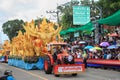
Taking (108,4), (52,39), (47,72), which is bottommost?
(47,72)

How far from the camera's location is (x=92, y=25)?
126 ft

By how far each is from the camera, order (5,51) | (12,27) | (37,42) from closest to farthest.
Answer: (37,42) < (5,51) < (12,27)

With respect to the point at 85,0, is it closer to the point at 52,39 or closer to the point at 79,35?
the point at 79,35

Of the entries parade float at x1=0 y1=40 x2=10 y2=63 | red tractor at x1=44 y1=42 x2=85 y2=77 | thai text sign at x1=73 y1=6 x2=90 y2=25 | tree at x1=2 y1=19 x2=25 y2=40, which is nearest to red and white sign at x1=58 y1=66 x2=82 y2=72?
red tractor at x1=44 y1=42 x2=85 y2=77

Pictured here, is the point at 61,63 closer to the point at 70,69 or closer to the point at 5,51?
the point at 70,69

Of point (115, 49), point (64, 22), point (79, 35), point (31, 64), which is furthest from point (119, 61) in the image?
point (64, 22)

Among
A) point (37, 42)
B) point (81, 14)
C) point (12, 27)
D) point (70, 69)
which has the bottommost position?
point (70, 69)

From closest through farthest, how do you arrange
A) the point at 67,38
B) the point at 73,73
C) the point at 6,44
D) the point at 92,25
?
1. the point at 73,73
2. the point at 92,25
3. the point at 6,44
4. the point at 67,38

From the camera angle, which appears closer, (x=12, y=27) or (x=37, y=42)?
(x=37, y=42)

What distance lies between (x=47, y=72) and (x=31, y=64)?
219 inches

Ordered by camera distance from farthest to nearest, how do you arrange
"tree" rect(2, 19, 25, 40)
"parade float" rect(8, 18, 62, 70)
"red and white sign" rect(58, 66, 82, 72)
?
"tree" rect(2, 19, 25, 40), "parade float" rect(8, 18, 62, 70), "red and white sign" rect(58, 66, 82, 72)

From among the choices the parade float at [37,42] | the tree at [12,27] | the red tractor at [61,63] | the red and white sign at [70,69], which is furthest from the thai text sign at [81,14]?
the tree at [12,27]

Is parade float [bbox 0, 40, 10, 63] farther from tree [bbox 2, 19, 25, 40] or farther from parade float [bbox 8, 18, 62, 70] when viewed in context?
tree [bbox 2, 19, 25, 40]

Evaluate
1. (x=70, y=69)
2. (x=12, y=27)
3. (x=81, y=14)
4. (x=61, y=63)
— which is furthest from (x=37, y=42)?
(x=12, y=27)
